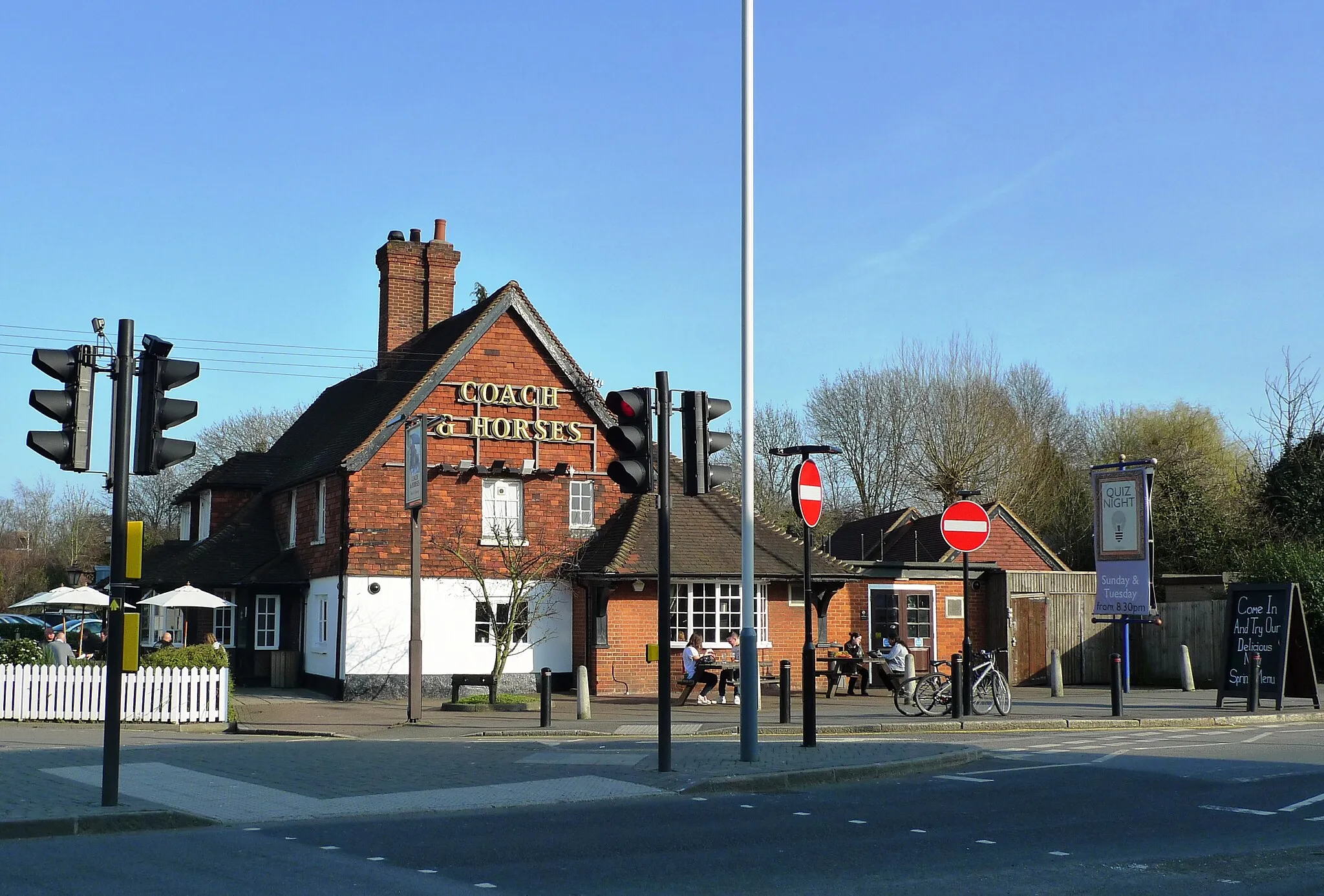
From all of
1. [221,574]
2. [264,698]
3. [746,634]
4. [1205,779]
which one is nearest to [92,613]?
[221,574]

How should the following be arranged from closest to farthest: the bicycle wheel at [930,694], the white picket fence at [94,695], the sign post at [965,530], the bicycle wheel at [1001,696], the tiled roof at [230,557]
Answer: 1. the sign post at [965,530]
2. the bicycle wheel at [1001,696]
3. the bicycle wheel at [930,694]
4. the white picket fence at [94,695]
5. the tiled roof at [230,557]

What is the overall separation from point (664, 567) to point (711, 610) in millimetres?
15746

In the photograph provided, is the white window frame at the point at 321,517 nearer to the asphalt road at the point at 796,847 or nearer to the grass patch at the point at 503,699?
the grass patch at the point at 503,699

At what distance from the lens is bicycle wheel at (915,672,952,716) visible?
22.0 metres

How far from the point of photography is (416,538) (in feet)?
75.0

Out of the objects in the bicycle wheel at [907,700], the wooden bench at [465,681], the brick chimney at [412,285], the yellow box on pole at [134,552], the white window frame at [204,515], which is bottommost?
the wooden bench at [465,681]

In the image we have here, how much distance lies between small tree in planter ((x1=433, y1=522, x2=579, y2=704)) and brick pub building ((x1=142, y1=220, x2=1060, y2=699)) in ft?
0.28

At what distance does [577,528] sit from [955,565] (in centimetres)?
958

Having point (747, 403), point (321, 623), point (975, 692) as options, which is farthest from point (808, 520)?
Answer: point (321, 623)

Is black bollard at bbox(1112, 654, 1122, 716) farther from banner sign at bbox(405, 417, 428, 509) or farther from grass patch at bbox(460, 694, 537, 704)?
banner sign at bbox(405, 417, 428, 509)

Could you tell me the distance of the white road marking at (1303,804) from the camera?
1143cm

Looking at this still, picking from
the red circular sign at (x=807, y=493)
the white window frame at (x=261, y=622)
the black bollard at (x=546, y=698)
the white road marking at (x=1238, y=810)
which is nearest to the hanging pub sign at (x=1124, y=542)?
the red circular sign at (x=807, y=493)

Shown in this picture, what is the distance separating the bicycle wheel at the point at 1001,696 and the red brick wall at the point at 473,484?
1150 centimetres

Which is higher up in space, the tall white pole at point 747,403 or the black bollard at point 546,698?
the tall white pole at point 747,403
